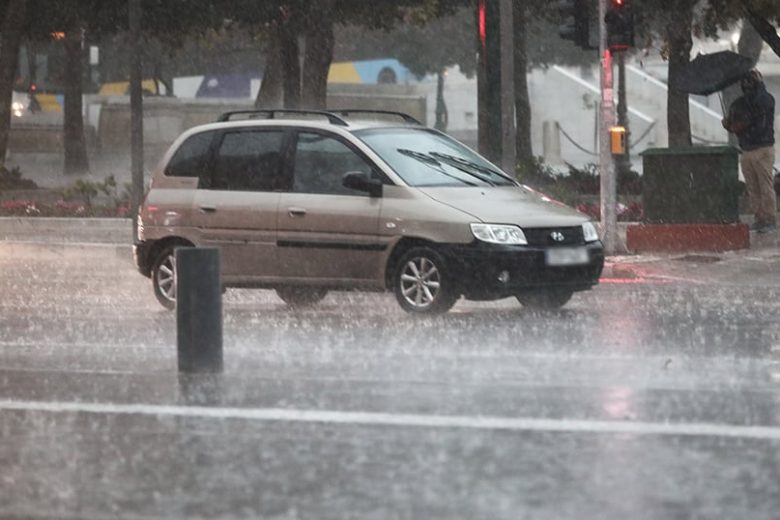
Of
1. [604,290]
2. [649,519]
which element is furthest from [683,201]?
[649,519]

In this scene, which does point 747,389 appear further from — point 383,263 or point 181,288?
point 383,263

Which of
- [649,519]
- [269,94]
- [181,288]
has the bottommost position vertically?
[649,519]

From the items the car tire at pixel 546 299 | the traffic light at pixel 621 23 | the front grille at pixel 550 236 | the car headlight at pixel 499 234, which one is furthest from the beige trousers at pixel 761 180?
the car headlight at pixel 499 234

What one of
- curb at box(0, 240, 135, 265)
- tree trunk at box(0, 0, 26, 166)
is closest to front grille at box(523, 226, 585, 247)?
curb at box(0, 240, 135, 265)

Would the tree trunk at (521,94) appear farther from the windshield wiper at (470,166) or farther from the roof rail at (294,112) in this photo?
the roof rail at (294,112)

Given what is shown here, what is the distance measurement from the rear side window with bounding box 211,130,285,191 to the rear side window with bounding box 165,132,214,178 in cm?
16

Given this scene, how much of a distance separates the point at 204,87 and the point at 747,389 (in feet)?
218

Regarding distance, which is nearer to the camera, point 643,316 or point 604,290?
point 643,316

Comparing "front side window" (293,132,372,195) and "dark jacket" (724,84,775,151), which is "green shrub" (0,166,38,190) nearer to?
"dark jacket" (724,84,775,151)

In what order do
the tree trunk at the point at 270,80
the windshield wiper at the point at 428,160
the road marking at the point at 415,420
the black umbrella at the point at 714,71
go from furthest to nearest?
1. the tree trunk at the point at 270,80
2. the black umbrella at the point at 714,71
3. the windshield wiper at the point at 428,160
4. the road marking at the point at 415,420

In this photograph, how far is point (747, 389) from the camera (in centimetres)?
940

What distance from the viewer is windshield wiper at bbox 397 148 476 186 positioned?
48.3ft

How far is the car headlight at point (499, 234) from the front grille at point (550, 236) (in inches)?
2.6

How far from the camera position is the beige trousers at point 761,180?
20469 mm
